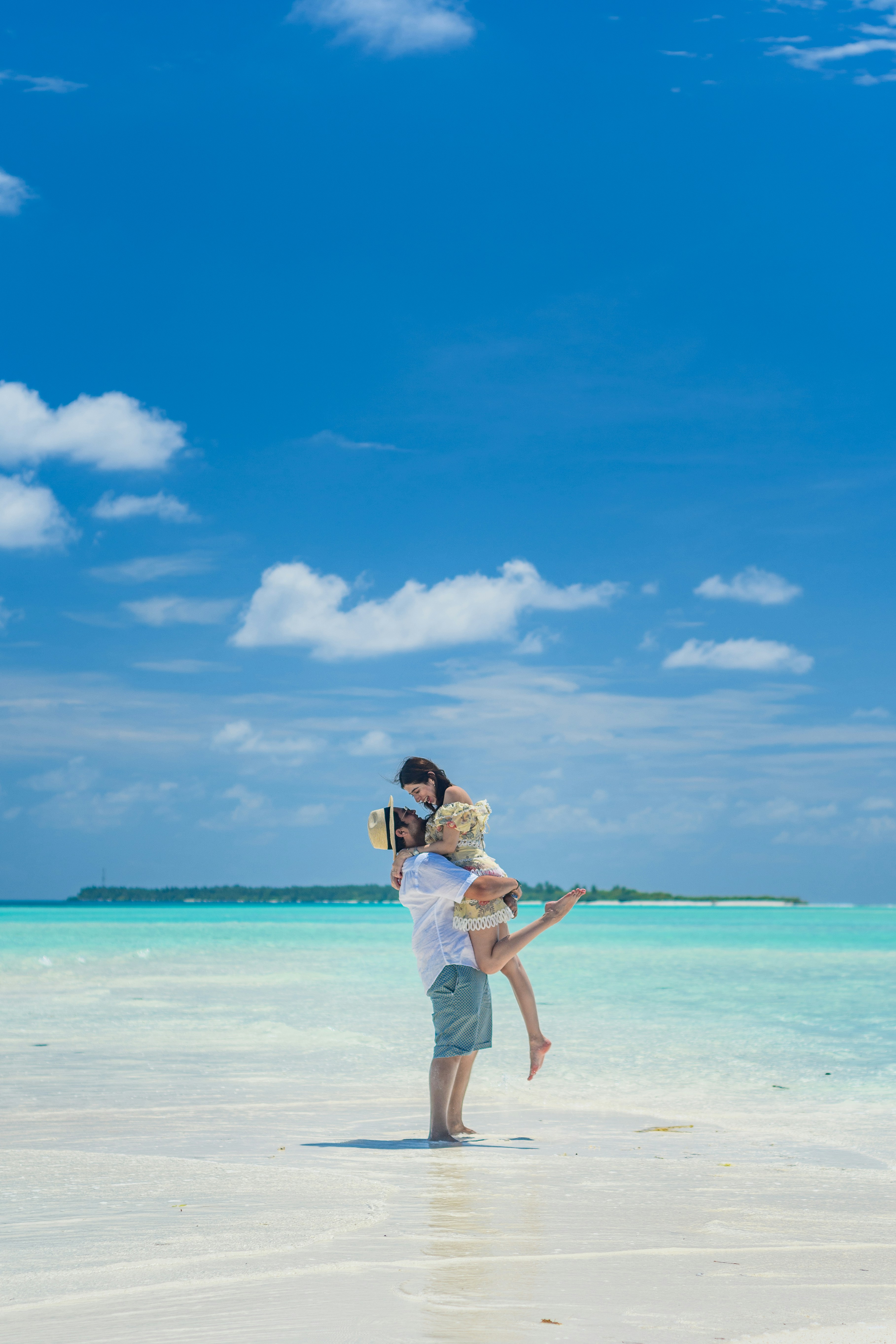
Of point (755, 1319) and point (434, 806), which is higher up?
point (434, 806)

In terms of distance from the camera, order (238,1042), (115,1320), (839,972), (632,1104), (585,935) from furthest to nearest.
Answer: (585,935)
(839,972)
(238,1042)
(632,1104)
(115,1320)

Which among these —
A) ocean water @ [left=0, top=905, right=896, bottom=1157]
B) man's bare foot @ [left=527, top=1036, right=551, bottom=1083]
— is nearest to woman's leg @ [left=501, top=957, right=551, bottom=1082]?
man's bare foot @ [left=527, top=1036, right=551, bottom=1083]

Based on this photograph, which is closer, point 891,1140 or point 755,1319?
point 755,1319

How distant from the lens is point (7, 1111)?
6840mm

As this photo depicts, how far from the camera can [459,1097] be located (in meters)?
6.05

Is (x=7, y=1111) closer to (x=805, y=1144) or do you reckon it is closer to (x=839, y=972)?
(x=805, y=1144)

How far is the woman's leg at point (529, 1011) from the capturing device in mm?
5883

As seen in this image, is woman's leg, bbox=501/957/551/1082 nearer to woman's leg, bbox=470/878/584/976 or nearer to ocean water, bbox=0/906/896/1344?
woman's leg, bbox=470/878/584/976

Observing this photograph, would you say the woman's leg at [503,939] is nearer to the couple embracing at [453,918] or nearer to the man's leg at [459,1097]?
the couple embracing at [453,918]

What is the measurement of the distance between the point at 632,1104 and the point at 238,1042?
4264 millimetres

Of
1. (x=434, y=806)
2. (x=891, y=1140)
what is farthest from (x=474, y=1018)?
(x=891, y=1140)

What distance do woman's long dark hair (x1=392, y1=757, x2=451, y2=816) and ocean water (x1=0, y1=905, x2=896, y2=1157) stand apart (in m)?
2.40

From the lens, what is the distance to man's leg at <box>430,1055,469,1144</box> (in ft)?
19.2

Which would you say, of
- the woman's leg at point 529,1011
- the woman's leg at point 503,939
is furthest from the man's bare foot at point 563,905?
the woman's leg at point 529,1011
